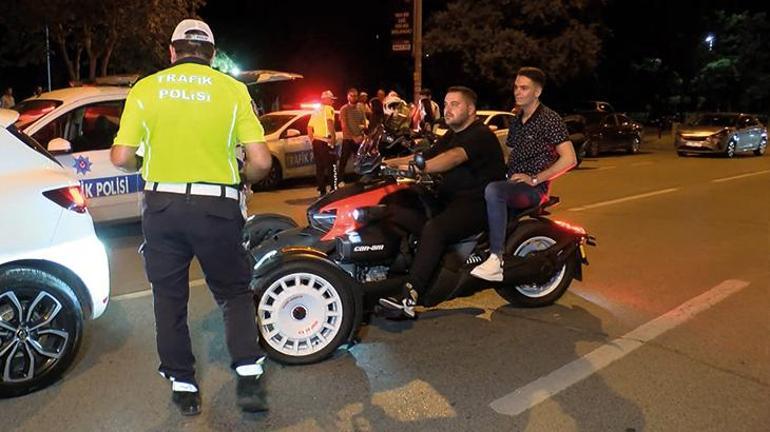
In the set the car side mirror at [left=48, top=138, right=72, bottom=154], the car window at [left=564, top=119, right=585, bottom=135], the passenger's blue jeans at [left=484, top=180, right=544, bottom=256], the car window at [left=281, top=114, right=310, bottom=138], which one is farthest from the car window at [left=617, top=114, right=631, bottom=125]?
the car side mirror at [left=48, top=138, right=72, bottom=154]

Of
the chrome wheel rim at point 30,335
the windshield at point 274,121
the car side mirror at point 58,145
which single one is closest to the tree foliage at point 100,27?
the windshield at point 274,121

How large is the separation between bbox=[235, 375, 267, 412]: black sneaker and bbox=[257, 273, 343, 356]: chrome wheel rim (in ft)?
2.01

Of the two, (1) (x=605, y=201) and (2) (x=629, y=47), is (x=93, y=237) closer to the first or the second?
(1) (x=605, y=201)

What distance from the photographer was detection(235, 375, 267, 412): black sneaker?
13.0 feet

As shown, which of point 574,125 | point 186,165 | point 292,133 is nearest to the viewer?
point 186,165

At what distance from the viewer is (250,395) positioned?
157 inches

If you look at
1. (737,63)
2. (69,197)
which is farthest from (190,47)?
(737,63)

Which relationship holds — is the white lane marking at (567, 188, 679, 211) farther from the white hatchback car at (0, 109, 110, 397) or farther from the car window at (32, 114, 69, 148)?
the white hatchback car at (0, 109, 110, 397)

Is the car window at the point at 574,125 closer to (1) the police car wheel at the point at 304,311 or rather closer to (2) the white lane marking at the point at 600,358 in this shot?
(2) the white lane marking at the point at 600,358

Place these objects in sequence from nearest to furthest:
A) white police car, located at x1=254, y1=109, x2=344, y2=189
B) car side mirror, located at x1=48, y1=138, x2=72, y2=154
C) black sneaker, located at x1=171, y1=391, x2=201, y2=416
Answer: black sneaker, located at x1=171, y1=391, x2=201, y2=416 → car side mirror, located at x1=48, y1=138, x2=72, y2=154 → white police car, located at x1=254, y1=109, x2=344, y2=189

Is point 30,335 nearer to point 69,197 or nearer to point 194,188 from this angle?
point 69,197

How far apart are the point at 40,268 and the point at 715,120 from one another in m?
23.1

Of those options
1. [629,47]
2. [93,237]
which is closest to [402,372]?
[93,237]

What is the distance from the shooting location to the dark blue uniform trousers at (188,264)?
3.68 meters
